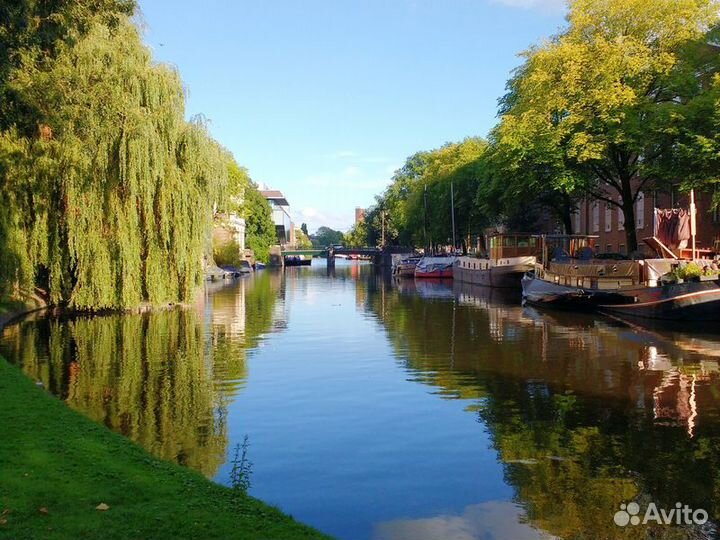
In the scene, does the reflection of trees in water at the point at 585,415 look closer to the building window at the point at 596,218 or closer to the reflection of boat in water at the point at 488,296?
the reflection of boat in water at the point at 488,296

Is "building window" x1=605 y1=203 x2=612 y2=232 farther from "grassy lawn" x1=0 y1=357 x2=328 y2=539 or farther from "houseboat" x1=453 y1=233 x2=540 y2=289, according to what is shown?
"grassy lawn" x1=0 y1=357 x2=328 y2=539

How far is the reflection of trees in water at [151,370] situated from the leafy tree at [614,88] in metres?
17.5

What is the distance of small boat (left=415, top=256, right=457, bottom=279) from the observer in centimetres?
7041

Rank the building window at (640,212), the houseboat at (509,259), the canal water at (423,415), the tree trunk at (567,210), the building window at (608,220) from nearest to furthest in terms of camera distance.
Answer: the canal water at (423,415)
the tree trunk at (567,210)
the building window at (640,212)
the houseboat at (509,259)
the building window at (608,220)

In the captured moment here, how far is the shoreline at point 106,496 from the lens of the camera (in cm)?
568

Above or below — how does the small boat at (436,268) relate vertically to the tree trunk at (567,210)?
below

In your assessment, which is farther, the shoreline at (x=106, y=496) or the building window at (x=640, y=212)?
the building window at (x=640, y=212)

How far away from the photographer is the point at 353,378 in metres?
15.7

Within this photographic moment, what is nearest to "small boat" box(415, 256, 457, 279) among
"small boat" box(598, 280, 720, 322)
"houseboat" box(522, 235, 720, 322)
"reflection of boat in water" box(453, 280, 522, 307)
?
"reflection of boat in water" box(453, 280, 522, 307)

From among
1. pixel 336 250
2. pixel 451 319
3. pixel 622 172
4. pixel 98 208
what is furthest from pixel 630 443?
pixel 336 250

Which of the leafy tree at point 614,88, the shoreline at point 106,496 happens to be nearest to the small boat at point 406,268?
the leafy tree at point 614,88

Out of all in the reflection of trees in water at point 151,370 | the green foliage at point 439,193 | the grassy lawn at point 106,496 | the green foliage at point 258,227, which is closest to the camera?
the grassy lawn at point 106,496

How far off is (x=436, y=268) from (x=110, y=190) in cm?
4779

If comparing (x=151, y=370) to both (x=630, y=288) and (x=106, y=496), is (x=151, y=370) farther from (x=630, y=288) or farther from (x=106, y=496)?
(x=630, y=288)
